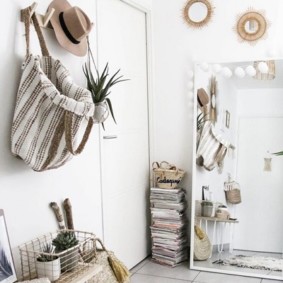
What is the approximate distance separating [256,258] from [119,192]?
1.20 m

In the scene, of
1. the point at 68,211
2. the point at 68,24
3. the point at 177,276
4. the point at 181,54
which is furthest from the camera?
the point at 181,54

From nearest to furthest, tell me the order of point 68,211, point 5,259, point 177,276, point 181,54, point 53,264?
point 5,259, point 53,264, point 68,211, point 177,276, point 181,54

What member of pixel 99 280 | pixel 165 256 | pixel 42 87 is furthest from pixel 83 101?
pixel 165 256

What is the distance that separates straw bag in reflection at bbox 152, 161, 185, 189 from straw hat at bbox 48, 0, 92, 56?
1425mm

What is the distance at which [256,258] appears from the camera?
11.5 feet

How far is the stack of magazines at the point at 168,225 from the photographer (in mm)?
3645

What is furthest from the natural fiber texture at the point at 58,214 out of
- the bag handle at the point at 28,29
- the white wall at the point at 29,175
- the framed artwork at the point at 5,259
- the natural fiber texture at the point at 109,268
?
the bag handle at the point at 28,29

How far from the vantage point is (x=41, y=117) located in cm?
228

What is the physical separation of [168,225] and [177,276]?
1.38 feet

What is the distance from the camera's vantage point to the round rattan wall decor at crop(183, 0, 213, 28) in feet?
12.1

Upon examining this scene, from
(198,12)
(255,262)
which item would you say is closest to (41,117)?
(198,12)

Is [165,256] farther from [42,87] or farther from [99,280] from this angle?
[42,87]

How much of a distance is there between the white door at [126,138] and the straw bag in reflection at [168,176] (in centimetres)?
14

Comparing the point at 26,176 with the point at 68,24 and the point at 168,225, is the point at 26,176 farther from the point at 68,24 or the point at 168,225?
the point at 168,225
